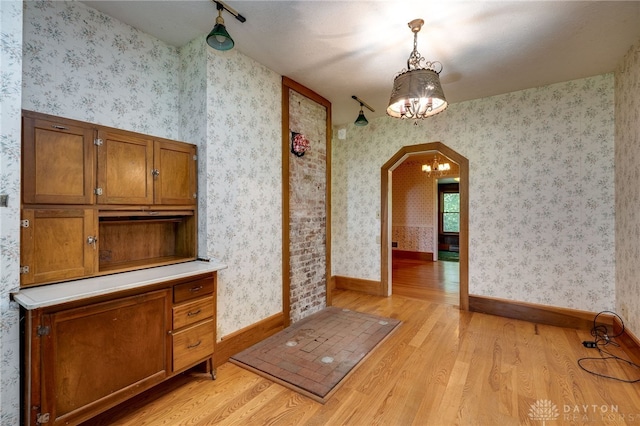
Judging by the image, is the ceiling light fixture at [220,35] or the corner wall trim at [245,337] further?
the corner wall trim at [245,337]

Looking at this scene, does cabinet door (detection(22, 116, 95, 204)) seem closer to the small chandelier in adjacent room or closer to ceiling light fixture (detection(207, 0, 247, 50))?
ceiling light fixture (detection(207, 0, 247, 50))

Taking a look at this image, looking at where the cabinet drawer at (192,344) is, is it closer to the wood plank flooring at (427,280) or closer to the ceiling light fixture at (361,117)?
the ceiling light fixture at (361,117)

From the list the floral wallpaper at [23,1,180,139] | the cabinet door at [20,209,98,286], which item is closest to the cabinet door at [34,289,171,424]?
the cabinet door at [20,209,98,286]

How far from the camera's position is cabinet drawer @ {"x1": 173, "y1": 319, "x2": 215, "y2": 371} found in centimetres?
208

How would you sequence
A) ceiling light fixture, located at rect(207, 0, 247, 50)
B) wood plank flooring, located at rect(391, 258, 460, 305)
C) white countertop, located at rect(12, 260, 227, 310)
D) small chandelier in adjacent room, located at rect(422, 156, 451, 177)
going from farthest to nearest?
small chandelier in adjacent room, located at rect(422, 156, 451, 177) → wood plank flooring, located at rect(391, 258, 460, 305) → ceiling light fixture, located at rect(207, 0, 247, 50) → white countertop, located at rect(12, 260, 227, 310)

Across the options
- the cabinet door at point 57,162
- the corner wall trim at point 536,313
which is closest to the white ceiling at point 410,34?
the cabinet door at point 57,162

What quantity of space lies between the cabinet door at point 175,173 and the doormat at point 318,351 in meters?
1.54

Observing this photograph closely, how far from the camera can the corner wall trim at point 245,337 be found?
8.53 feet

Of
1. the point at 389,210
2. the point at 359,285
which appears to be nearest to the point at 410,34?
the point at 389,210

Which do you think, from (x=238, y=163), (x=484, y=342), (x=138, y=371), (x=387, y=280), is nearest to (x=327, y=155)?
(x=238, y=163)

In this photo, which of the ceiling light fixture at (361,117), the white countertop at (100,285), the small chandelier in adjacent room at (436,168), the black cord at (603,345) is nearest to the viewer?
the white countertop at (100,285)

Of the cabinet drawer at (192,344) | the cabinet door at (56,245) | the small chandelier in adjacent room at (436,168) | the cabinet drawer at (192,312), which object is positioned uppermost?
the small chandelier in adjacent room at (436,168)

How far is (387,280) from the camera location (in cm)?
461

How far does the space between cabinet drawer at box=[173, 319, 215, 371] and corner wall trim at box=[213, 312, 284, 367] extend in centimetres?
17
